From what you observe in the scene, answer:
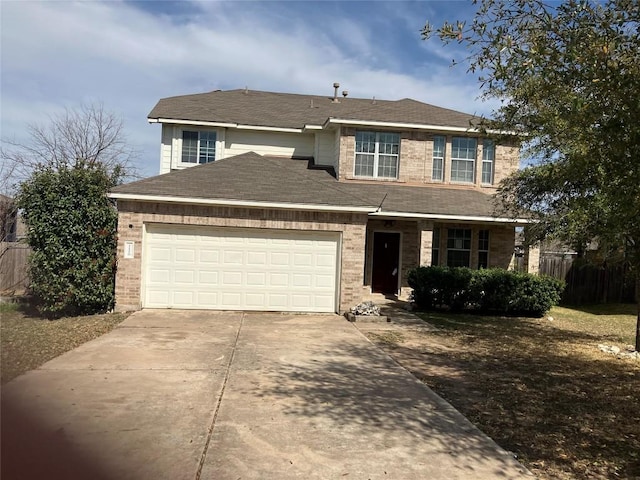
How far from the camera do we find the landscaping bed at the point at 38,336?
23.6 ft

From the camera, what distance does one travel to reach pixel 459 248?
59.3ft

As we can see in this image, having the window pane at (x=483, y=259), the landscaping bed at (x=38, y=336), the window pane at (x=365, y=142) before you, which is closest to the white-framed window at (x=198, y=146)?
the window pane at (x=365, y=142)

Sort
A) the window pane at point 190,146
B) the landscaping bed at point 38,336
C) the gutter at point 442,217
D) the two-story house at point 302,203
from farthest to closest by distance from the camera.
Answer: the window pane at point 190,146 → the gutter at point 442,217 → the two-story house at point 302,203 → the landscaping bed at point 38,336

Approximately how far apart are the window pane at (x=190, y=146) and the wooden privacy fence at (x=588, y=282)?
547 inches

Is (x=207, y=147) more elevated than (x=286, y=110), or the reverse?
(x=286, y=110)

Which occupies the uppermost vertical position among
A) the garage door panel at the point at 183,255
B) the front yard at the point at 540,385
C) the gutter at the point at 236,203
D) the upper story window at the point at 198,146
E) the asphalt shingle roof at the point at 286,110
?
the asphalt shingle roof at the point at 286,110

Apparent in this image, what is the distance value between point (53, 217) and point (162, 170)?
596cm

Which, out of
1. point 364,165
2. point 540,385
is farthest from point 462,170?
point 540,385

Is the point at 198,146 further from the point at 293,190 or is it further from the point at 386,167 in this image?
the point at 386,167

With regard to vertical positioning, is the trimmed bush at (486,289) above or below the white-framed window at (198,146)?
below

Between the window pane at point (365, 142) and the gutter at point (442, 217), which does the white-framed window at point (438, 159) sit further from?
the gutter at point (442, 217)

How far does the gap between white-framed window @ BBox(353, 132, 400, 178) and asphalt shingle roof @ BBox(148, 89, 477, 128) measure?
63 centimetres

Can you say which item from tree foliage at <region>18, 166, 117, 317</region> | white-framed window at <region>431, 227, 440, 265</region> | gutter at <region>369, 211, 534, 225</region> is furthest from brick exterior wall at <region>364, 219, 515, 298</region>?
tree foliage at <region>18, 166, 117, 317</region>

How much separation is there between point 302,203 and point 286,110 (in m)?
8.59
